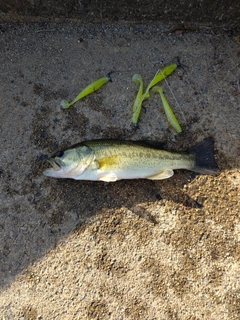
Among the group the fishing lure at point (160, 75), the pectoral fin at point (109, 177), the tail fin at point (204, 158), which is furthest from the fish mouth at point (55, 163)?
the tail fin at point (204, 158)

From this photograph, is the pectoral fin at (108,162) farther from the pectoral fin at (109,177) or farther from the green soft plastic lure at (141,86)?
the green soft plastic lure at (141,86)

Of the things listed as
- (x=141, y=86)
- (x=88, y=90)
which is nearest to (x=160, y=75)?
(x=141, y=86)

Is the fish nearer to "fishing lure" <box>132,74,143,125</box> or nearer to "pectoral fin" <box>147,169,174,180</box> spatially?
"pectoral fin" <box>147,169,174,180</box>

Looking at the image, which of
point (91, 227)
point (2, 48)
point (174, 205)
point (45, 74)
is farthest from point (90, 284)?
point (2, 48)

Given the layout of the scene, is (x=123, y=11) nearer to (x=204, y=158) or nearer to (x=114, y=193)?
(x=204, y=158)

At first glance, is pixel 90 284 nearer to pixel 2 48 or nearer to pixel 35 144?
pixel 35 144
